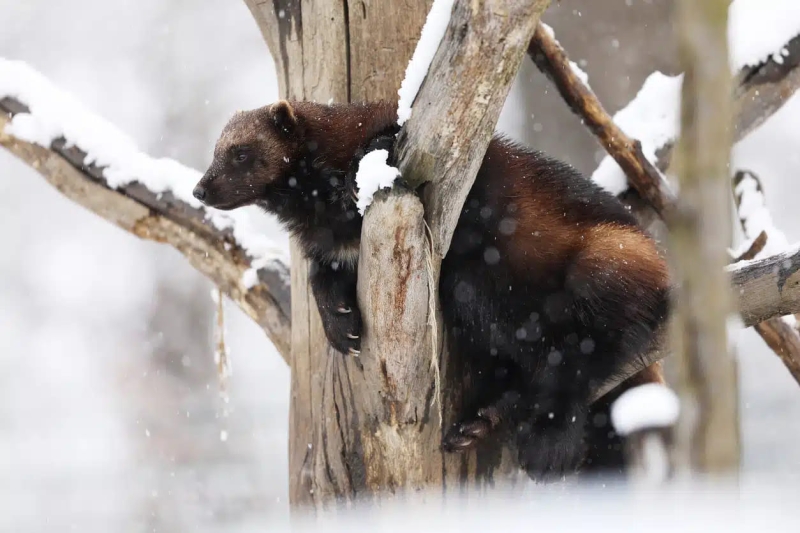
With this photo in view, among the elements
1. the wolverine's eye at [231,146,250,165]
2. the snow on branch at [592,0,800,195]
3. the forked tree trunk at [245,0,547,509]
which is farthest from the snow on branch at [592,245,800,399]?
the wolverine's eye at [231,146,250,165]

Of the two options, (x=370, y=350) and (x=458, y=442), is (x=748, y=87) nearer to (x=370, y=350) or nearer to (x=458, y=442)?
(x=458, y=442)

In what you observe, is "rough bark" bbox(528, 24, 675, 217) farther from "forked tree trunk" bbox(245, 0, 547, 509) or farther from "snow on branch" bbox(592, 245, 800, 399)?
"snow on branch" bbox(592, 245, 800, 399)

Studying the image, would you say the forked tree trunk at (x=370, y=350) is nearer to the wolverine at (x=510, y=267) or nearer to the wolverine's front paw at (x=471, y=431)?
the wolverine's front paw at (x=471, y=431)

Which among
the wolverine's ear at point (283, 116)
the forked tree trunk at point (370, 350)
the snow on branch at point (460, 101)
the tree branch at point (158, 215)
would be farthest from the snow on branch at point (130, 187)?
the snow on branch at point (460, 101)

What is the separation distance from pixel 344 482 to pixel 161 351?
8.15m

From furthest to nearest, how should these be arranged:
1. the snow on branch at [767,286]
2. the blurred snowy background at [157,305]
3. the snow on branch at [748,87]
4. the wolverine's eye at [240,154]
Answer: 1. the blurred snowy background at [157,305]
2. the snow on branch at [748,87]
3. the wolverine's eye at [240,154]
4. the snow on branch at [767,286]

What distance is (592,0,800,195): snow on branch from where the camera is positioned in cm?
400

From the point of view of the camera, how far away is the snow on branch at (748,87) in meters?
4.00

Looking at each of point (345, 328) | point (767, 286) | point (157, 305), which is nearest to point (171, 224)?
Answer: point (345, 328)

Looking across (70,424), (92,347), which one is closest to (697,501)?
(70,424)

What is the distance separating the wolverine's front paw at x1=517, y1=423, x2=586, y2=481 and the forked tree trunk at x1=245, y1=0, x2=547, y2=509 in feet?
0.85

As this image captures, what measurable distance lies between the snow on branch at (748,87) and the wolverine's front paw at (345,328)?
1.82 m

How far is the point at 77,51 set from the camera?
41.7ft

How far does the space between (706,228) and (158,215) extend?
135 inches
